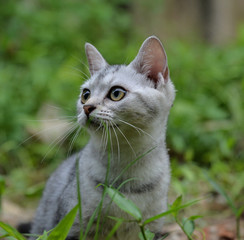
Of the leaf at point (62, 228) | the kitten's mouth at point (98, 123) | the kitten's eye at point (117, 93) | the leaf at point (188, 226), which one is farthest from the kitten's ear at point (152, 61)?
the leaf at point (62, 228)

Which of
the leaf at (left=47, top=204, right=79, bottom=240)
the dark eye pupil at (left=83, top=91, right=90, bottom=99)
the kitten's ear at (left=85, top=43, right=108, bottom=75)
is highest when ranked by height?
the kitten's ear at (left=85, top=43, right=108, bottom=75)

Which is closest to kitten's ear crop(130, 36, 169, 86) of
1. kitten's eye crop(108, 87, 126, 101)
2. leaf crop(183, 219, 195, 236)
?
kitten's eye crop(108, 87, 126, 101)

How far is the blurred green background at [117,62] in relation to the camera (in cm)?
438

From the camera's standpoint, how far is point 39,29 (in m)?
6.75

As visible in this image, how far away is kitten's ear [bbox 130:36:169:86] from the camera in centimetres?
240

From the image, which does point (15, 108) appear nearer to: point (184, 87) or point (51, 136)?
point (51, 136)

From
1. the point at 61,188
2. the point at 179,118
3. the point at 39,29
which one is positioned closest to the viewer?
the point at 61,188

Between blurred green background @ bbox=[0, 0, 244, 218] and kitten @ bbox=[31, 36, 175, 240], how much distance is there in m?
0.47

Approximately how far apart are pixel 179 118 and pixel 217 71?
1.49m

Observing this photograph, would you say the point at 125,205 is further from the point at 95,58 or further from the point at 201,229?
the point at 201,229

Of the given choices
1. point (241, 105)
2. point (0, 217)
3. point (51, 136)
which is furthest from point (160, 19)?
point (0, 217)

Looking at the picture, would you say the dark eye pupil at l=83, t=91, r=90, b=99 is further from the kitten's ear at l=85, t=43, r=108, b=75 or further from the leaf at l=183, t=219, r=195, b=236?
the leaf at l=183, t=219, r=195, b=236

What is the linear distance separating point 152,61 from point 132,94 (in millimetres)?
277

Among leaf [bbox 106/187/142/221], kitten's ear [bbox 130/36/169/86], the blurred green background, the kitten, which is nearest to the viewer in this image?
leaf [bbox 106/187/142/221]
